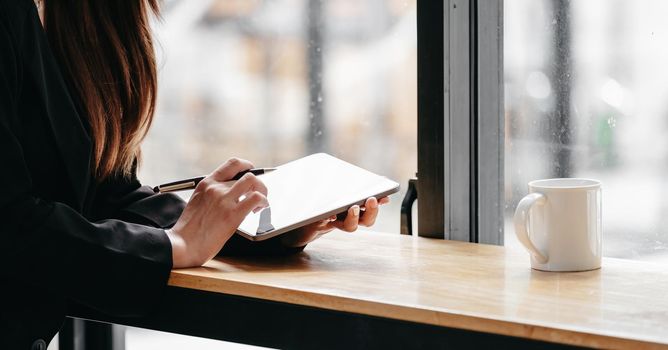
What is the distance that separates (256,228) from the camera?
1.41m

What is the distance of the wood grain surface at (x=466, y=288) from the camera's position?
104 cm

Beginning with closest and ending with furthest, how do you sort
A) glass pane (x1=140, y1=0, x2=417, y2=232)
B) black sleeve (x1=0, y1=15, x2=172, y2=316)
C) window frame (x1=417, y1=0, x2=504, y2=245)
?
black sleeve (x1=0, y1=15, x2=172, y2=316)
window frame (x1=417, y1=0, x2=504, y2=245)
glass pane (x1=140, y1=0, x2=417, y2=232)

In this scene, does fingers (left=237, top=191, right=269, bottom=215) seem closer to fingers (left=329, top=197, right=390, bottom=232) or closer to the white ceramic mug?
fingers (left=329, top=197, right=390, bottom=232)

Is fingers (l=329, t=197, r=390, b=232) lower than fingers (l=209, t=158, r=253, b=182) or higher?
lower

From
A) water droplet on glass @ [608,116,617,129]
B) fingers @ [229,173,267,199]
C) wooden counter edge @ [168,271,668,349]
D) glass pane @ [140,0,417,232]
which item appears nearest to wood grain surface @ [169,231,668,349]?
wooden counter edge @ [168,271,668,349]

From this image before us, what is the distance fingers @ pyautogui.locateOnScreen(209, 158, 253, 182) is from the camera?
1.43 meters

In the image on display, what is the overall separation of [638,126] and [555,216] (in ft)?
1.03

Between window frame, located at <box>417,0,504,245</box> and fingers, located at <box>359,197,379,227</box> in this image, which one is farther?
window frame, located at <box>417,0,504,245</box>

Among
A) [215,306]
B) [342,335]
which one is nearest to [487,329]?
[342,335]

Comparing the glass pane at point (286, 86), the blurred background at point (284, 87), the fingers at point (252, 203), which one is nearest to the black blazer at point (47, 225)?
the fingers at point (252, 203)

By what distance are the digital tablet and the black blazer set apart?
0.18 meters

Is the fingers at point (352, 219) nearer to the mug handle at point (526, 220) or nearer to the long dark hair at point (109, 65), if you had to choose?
the mug handle at point (526, 220)

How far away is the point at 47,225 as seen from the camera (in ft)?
3.95

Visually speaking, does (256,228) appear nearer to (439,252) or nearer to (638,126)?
(439,252)
